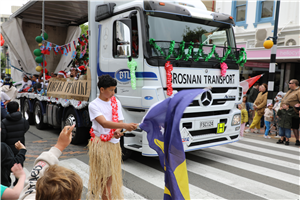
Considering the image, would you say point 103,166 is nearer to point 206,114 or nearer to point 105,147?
point 105,147

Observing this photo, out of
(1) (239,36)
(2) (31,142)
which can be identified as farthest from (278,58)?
(2) (31,142)

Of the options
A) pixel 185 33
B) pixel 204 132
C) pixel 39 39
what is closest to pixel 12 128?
pixel 204 132

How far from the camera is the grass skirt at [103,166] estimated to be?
3297mm

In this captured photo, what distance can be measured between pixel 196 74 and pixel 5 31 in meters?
7.79

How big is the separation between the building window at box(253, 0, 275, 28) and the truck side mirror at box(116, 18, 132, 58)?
37.6 ft

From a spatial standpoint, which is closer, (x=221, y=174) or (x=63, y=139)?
(x=63, y=139)

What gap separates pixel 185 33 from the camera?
5352 millimetres

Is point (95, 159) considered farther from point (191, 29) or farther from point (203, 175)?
point (191, 29)

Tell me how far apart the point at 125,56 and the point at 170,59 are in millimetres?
936

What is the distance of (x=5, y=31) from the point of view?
31.2ft

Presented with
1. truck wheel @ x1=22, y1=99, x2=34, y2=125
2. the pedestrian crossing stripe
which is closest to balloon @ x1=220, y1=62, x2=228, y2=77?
the pedestrian crossing stripe

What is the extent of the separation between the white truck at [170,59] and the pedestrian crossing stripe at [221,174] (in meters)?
0.49

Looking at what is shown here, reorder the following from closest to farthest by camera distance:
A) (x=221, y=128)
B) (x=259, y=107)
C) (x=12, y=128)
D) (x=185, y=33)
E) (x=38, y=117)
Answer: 1. (x=12, y=128)
2. (x=185, y=33)
3. (x=221, y=128)
4. (x=38, y=117)
5. (x=259, y=107)

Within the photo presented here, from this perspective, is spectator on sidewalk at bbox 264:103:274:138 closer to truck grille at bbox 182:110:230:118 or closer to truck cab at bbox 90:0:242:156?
truck cab at bbox 90:0:242:156
